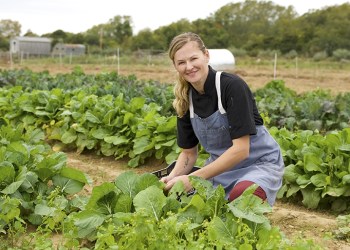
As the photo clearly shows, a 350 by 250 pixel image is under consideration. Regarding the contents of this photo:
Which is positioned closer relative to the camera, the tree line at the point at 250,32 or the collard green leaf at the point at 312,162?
the collard green leaf at the point at 312,162

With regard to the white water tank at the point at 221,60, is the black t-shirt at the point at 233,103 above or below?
below

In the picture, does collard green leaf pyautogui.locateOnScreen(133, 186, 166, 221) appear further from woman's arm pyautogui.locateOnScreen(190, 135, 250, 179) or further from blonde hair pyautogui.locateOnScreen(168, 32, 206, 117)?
blonde hair pyautogui.locateOnScreen(168, 32, 206, 117)

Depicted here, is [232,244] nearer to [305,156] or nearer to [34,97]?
[305,156]

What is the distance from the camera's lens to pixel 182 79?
134 inches

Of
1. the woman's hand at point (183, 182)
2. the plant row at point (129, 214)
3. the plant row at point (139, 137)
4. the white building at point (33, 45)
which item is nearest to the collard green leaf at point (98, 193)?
the plant row at point (129, 214)

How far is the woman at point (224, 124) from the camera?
3170 mm

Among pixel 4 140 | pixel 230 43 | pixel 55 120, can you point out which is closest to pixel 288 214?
pixel 4 140

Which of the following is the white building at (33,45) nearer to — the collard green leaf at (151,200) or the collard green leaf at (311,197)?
the collard green leaf at (311,197)

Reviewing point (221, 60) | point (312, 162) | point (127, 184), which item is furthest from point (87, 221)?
→ point (221, 60)

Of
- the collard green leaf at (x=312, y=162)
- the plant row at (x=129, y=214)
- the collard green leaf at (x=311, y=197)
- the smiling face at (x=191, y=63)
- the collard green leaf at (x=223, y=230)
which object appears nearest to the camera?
the plant row at (x=129, y=214)

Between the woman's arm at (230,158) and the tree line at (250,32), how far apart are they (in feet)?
111

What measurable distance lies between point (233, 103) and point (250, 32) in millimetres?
54335

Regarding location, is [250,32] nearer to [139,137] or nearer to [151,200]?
[139,137]

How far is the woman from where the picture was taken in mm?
3170
